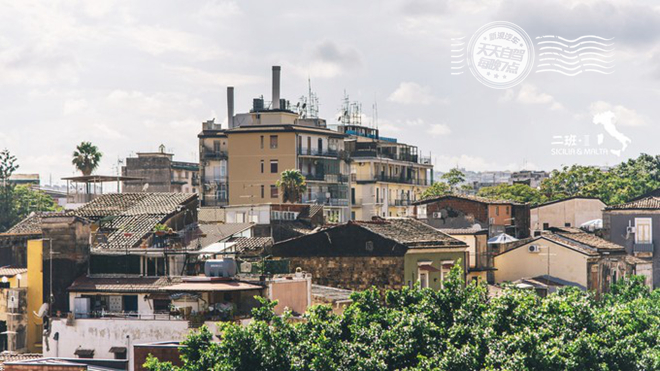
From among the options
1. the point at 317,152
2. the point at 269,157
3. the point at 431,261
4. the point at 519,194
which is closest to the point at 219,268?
the point at 431,261

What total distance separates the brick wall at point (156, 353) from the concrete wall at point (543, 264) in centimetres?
3427

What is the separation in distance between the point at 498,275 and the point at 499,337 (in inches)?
1223

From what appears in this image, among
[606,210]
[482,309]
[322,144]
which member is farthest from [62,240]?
[322,144]

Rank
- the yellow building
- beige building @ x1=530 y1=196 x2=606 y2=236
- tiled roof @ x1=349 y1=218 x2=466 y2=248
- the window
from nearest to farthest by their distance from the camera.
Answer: the yellow building < tiled roof @ x1=349 y1=218 x2=466 y2=248 < the window < beige building @ x1=530 y1=196 x2=606 y2=236

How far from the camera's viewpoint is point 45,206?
127312mm

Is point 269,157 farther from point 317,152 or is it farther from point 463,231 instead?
point 463,231

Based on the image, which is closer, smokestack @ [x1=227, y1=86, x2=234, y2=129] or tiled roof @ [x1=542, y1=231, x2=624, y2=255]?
tiled roof @ [x1=542, y1=231, x2=624, y2=255]

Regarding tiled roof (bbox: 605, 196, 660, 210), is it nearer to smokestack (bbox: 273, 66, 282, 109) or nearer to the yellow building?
smokestack (bbox: 273, 66, 282, 109)

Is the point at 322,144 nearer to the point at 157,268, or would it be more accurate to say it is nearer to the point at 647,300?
the point at 647,300

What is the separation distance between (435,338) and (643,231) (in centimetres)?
4355

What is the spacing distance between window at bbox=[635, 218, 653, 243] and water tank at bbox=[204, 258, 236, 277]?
136 feet

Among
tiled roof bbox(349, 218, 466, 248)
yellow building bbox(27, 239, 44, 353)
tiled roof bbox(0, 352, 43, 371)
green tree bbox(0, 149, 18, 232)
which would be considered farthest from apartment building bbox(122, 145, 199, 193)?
tiled roof bbox(0, 352, 43, 371)

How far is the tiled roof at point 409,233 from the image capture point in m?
60.2

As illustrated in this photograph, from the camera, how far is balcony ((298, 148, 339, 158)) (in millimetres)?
104125
